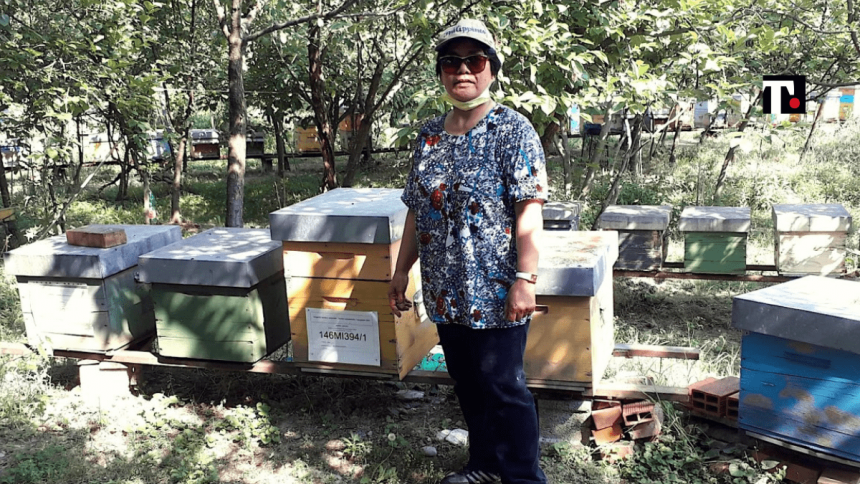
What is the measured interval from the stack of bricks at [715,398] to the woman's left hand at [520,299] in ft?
3.84

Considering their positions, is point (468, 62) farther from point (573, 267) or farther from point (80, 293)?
point (80, 293)

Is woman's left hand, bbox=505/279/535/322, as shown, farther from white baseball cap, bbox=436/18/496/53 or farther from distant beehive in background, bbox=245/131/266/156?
distant beehive in background, bbox=245/131/266/156

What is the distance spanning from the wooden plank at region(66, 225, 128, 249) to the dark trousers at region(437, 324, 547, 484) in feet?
6.25

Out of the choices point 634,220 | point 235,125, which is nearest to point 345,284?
point 235,125

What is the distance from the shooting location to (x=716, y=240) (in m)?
5.03

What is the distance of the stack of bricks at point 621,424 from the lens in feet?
9.56

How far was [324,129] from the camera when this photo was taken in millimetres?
8258

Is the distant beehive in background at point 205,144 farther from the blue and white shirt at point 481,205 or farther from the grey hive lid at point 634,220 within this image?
the blue and white shirt at point 481,205

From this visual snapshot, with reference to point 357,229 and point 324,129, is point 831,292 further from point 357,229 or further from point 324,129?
point 324,129

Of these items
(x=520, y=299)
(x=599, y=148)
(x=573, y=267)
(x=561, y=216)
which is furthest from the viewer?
(x=599, y=148)

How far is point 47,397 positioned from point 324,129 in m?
5.14

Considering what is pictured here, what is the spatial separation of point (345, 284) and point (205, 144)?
10798mm

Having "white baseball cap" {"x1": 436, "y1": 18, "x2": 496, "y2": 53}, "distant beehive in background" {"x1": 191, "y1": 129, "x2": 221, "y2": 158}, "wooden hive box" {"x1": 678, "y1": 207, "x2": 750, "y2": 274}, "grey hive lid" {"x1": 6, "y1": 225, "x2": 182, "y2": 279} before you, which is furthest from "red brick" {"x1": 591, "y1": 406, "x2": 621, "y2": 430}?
"distant beehive in background" {"x1": 191, "y1": 129, "x2": 221, "y2": 158}

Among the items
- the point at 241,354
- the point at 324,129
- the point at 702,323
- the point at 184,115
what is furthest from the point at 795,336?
the point at 184,115
